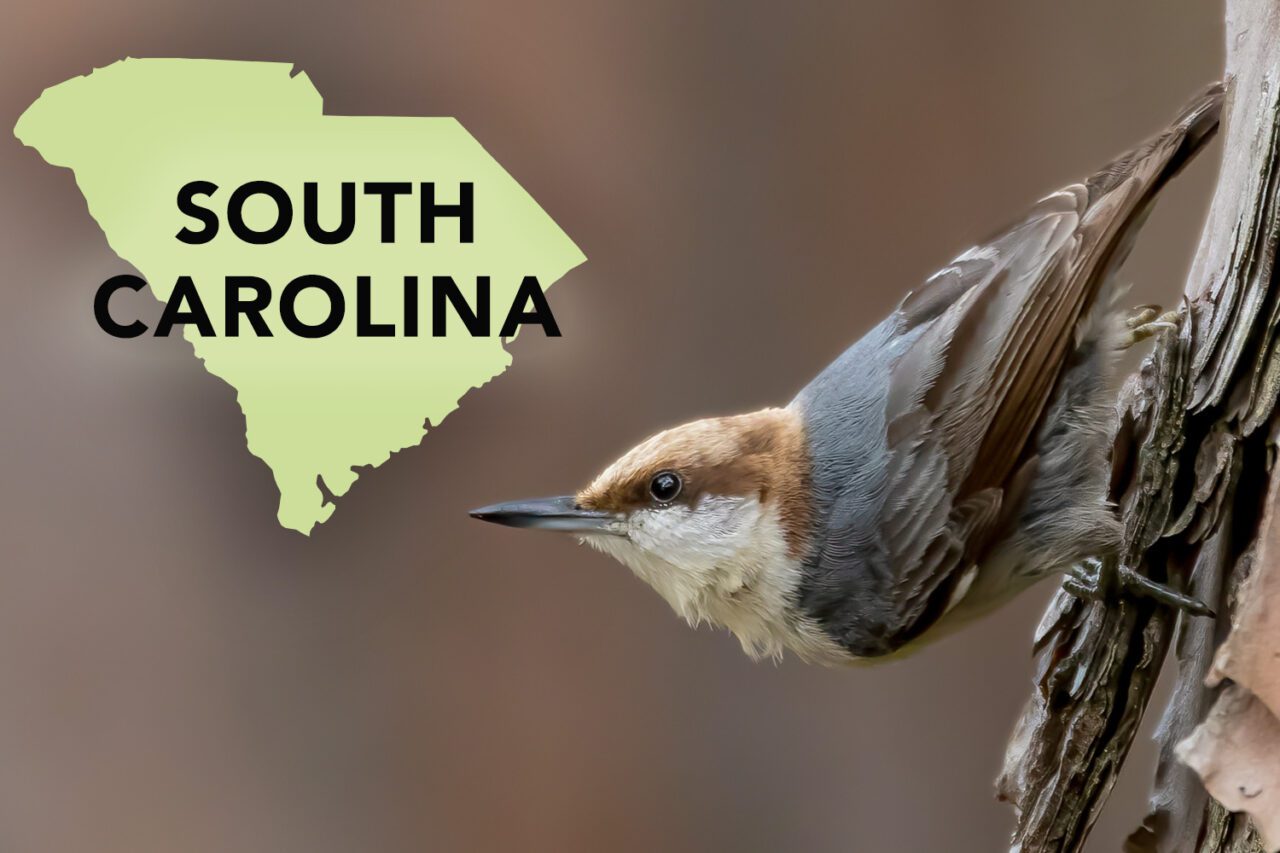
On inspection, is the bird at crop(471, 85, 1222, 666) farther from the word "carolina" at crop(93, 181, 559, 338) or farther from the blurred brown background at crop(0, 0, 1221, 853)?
the blurred brown background at crop(0, 0, 1221, 853)

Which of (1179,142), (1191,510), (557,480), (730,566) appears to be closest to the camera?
(1191,510)

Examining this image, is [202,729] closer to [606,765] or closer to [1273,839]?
[606,765]

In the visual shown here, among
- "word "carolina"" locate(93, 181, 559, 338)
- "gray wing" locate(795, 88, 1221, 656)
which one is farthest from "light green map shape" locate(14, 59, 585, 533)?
"gray wing" locate(795, 88, 1221, 656)

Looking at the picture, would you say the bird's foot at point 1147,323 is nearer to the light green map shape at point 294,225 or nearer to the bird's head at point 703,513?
the bird's head at point 703,513

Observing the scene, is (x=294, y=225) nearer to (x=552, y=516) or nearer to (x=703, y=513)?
(x=552, y=516)

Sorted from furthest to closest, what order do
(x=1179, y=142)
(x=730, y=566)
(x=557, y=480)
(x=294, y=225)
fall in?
(x=557, y=480)
(x=294, y=225)
(x=730, y=566)
(x=1179, y=142)

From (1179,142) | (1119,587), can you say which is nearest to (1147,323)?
(1179,142)

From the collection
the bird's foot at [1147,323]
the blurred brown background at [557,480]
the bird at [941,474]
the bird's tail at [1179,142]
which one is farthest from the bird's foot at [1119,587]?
the blurred brown background at [557,480]

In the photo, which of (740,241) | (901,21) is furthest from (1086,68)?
(740,241)
